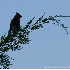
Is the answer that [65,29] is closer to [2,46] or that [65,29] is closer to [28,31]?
[28,31]

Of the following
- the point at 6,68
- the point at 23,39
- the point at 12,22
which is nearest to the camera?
the point at 6,68

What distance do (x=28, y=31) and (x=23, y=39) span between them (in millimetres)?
210

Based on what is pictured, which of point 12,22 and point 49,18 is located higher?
point 12,22

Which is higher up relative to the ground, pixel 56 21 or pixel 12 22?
pixel 12 22

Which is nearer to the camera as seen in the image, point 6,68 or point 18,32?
point 6,68

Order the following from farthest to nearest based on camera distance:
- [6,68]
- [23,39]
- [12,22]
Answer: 1. [12,22]
2. [23,39]
3. [6,68]

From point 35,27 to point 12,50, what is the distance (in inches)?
28.1

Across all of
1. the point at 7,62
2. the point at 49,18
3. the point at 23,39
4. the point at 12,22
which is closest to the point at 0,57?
the point at 7,62

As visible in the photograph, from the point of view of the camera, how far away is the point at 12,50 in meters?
5.59

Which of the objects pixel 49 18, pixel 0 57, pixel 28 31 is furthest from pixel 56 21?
pixel 0 57

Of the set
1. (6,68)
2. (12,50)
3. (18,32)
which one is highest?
(18,32)

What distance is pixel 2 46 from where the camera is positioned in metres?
5.45

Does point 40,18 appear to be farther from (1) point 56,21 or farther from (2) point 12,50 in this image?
(2) point 12,50

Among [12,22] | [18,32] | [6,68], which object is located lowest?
[6,68]
